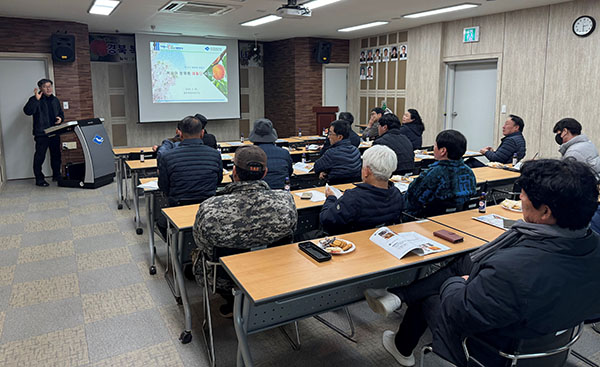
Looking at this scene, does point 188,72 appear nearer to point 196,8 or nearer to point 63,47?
point 63,47

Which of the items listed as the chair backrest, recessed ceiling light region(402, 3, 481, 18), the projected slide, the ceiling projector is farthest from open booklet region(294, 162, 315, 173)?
the projected slide

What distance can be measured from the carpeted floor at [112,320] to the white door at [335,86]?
697cm

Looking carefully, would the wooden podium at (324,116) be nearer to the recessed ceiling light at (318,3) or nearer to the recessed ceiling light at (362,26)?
the recessed ceiling light at (362,26)

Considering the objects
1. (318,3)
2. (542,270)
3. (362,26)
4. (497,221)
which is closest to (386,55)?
(362,26)

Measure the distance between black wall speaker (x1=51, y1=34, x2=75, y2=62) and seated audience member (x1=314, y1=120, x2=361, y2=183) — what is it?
18.5 ft

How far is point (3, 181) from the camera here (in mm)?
7418

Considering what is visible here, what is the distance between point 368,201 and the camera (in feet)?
8.75

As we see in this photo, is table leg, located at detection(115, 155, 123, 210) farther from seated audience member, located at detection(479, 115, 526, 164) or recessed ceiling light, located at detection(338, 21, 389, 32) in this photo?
recessed ceiling light, located at detection(338, 21, 389, 32)

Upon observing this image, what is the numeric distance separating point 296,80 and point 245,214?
8278mm

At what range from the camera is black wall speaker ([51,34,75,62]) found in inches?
293

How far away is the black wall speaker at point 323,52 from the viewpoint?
10.1m

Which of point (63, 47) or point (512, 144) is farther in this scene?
point (63, 47)

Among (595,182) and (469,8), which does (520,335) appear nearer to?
(595,182)

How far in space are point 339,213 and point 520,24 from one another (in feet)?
19.7
